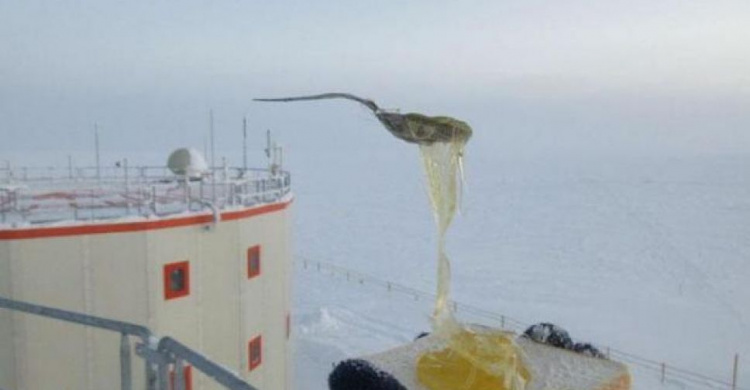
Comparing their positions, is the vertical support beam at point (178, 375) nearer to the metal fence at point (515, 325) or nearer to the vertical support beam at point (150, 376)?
the vertical support beam at point (150, 376)

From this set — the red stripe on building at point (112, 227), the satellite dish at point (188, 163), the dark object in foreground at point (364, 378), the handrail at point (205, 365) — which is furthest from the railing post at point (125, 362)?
the satellite dish at point (188, 163)

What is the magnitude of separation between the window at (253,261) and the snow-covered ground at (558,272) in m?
4.02

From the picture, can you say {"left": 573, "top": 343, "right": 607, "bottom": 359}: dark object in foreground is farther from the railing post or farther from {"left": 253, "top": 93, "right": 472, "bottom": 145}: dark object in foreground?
the railing post

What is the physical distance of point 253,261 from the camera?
1179 centimetres

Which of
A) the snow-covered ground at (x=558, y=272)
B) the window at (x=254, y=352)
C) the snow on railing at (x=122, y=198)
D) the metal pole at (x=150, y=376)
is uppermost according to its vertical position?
the snow on railing at (x=122, y=198)

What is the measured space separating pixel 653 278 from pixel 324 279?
64.6 ft

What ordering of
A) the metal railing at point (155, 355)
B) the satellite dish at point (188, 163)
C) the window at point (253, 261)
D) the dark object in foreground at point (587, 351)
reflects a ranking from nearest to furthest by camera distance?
the metal railing at point (155, 355)
the dark object in foreground at point (587, 351)
the window at point (253, 261)
the satellite dish at point (188, 163)

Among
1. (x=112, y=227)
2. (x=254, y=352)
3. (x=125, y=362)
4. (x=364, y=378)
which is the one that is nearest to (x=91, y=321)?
(x=125, y=362)

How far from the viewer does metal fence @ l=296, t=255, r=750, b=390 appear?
68.6ft

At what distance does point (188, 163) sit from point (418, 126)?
9.67 meters

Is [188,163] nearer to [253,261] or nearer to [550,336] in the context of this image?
[253,261]

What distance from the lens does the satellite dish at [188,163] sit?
14367 mm

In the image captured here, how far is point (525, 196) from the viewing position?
288ft

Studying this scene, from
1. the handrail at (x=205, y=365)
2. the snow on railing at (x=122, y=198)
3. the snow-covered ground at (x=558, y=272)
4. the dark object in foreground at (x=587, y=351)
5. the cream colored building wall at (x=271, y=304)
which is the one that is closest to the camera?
the handrail at (x=205, y=365)
